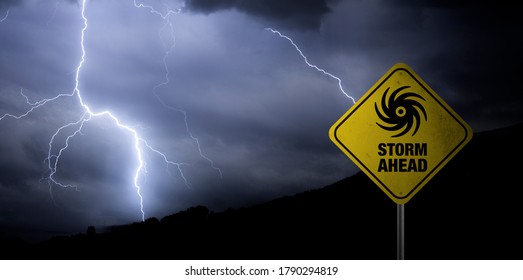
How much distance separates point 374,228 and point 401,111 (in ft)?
40.3

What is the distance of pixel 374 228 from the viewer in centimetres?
1645

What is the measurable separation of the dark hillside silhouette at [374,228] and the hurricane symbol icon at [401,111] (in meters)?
7.24

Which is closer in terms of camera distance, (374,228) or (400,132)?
(400,132)

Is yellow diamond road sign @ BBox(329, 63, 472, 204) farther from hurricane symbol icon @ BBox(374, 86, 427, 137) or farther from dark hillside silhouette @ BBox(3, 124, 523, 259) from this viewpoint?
dark hillside silhouette @ BBox(3, 124, 523, 259)

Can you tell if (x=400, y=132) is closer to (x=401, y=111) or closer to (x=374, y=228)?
(x=401, y=111)

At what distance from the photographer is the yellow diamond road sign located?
5039mm

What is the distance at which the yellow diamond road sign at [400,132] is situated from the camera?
5.04 metres

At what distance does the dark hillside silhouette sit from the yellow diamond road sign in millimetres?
6993

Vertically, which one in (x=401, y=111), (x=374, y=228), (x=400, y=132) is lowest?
(x=374, y=228)

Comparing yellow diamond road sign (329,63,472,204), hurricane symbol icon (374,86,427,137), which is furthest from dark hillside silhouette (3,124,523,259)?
hurricane symbol icon (374,86,427,137)

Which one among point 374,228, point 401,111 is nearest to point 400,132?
point 401,111

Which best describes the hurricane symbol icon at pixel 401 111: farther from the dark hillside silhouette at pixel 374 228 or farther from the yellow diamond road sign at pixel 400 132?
the dark hillside silhouette at pixel 374 228
